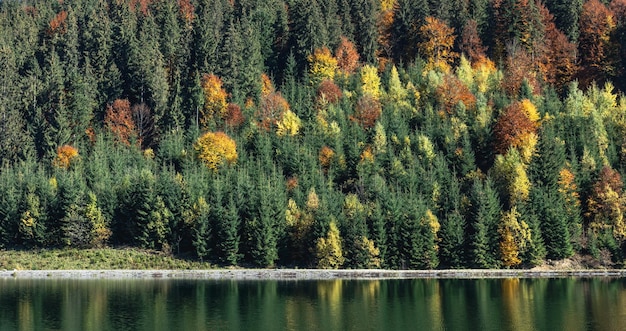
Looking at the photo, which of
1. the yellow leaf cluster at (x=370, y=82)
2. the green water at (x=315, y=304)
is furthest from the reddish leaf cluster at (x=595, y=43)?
the green water at (x=315, y=304)

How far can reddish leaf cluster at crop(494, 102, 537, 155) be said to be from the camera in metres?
138

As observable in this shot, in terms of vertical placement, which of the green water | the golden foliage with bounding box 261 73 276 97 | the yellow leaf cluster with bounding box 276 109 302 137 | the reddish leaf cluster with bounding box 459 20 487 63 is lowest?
the green water

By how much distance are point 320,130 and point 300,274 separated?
39.6 metres

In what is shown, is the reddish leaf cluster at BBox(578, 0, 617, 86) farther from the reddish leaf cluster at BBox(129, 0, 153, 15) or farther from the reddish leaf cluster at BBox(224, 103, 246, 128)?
the reddish leaf cluster at BBox(129, 0, 153, 15)

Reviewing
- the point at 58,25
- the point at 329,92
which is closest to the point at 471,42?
the point at 329,92

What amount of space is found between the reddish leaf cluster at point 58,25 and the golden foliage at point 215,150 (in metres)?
48.4

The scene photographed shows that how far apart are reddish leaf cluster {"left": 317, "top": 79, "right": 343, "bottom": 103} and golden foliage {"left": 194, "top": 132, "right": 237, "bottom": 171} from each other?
76.9 ft

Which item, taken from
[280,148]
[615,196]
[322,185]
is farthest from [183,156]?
[615,196]

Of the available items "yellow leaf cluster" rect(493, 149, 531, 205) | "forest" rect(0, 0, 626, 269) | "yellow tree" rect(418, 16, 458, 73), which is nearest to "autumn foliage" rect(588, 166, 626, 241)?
"forest" rect(0, 0, 626, 269)

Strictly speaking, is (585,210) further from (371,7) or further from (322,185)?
(371,7)

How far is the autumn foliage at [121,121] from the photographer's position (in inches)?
6093

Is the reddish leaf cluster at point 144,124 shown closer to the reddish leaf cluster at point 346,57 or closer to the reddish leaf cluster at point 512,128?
the reddish leaf cluster at point 346,57

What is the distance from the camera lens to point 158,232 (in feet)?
404

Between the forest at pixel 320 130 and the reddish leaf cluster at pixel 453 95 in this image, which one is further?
the reddish leaf cluster at pixel 453 95
